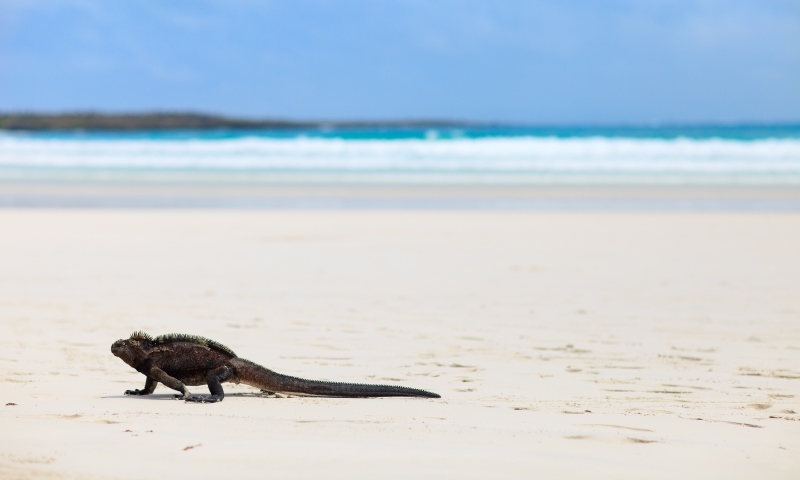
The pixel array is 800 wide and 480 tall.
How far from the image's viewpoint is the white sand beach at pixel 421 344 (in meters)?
3.63

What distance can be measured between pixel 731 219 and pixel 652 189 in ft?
22.9

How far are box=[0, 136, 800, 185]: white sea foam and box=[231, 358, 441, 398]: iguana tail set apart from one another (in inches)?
806

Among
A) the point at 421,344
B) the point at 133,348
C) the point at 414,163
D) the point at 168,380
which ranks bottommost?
the point at 421,344

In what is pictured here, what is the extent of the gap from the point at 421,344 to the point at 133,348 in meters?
2.38

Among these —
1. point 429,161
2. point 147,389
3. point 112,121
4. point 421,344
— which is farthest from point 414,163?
point 112,121

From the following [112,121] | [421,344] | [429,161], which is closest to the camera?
[421,344]

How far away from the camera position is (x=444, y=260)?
10984 millimetres

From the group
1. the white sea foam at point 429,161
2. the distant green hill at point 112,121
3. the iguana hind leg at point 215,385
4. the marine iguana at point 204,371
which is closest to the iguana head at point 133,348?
the marine iguana at point 204,371

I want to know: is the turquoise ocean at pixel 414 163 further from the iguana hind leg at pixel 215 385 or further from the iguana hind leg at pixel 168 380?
the iguana hind leg at pixel 215 385

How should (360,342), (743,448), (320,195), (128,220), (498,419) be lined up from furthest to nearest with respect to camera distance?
(320,195) → (128,220) → (360,342) → (498,419) → (743,448)

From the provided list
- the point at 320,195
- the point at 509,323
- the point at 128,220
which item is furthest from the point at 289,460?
the point at 320,195

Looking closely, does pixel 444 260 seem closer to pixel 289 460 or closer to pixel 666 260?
pixel 666 260

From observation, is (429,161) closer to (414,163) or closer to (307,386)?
(414,163)

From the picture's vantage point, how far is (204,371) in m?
4.83
